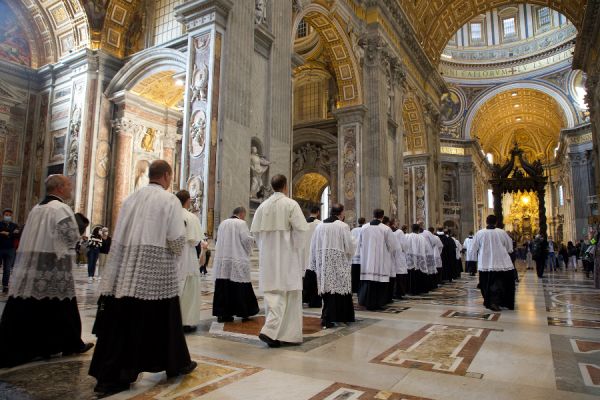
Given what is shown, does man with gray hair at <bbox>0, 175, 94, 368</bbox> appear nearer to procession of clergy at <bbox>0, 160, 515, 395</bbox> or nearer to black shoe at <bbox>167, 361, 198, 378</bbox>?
procession of clergy at <bbox>0, 160, 515, 395</bbox>

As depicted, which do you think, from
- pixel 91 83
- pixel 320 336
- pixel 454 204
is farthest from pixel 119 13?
pixel 454 204

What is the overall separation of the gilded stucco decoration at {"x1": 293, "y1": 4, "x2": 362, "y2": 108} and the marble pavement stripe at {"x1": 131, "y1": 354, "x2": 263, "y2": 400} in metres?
12.1

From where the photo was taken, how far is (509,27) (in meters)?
33.3

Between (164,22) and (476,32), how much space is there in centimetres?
2987

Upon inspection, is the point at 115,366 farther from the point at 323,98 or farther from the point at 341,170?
the point at 323,98

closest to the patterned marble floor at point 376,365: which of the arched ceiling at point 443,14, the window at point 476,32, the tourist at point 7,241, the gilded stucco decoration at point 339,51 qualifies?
the tourist at point 7,241

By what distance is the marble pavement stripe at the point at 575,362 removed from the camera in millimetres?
2635

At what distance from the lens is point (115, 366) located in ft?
Result: 8.15

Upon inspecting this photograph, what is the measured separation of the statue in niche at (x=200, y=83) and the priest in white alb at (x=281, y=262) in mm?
5408

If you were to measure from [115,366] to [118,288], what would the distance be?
45 cm

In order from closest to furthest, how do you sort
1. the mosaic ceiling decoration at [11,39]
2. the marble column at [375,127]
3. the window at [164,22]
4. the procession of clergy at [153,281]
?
the procession of clergy at [153,281] < the window at [164,22] < the mosaic ceiling decoration at [11,39] < the marble column at [375,127]

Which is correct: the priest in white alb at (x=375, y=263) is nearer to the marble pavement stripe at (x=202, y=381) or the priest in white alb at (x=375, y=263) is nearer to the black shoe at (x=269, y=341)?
the black shoe at (x=269, y=341)

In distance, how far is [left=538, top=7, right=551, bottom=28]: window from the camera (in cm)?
3145

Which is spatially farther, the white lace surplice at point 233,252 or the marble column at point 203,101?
the marble column at point 203,101
